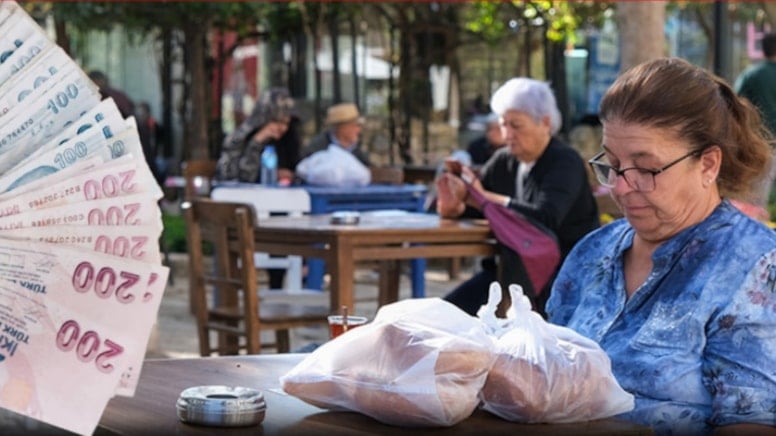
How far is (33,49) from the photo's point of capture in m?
2.02

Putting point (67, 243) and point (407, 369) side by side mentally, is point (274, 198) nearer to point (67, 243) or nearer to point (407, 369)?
point (407, 369)

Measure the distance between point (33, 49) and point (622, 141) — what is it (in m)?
1.36

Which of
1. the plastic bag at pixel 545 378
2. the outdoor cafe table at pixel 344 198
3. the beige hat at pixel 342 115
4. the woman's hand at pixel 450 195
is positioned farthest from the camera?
the beige hat at pixel 342 115

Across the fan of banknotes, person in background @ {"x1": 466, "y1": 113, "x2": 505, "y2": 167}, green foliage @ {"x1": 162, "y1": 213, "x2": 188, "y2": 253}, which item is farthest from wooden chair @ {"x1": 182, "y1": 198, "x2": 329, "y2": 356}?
green foliage @ {"x1": 162, "y1": 213, "x2": 188, "y2": 253}

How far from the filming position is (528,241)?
6.58 m

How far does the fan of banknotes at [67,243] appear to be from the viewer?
1.94 m

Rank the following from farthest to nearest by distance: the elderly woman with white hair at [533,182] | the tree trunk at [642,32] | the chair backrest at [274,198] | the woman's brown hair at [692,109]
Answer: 1. the chair backrest at [274,198]
2. the tree trunk at [642,32]
3. the elderly woman with white hair at [533,182]
4. the woman's brown hair at [692,109]

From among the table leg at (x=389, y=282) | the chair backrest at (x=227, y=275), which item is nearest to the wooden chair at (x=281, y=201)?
the table leg at (x=389, y=282)

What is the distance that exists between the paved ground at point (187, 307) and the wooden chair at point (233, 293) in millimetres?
364

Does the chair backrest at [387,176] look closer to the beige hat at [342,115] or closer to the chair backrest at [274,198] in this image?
the beige hat at [342,115]

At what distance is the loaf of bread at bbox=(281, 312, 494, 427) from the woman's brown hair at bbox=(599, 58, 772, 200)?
2.60 ft

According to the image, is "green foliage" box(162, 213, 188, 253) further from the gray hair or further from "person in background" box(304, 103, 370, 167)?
the gray hair

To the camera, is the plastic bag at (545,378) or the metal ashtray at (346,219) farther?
the metal ashtray at (346,219)

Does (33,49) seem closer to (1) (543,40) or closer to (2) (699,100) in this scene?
(2) (699,100)
